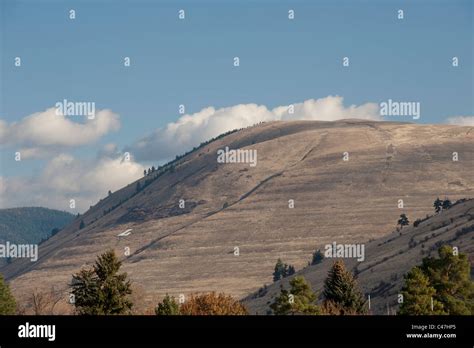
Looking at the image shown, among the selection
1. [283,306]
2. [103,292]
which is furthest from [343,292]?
[103,292]

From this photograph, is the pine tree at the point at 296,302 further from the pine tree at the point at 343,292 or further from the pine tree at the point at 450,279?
the pine tree at the point at 450,279

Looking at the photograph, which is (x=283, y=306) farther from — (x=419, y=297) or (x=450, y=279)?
(x=450, y=279)

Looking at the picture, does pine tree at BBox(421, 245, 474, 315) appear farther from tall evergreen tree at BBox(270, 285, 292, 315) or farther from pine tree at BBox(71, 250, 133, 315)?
pine tree at BBox(71, 250, 133, 315)

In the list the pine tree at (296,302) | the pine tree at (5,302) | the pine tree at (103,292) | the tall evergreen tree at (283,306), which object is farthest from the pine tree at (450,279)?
the pine tree at (5,302)
